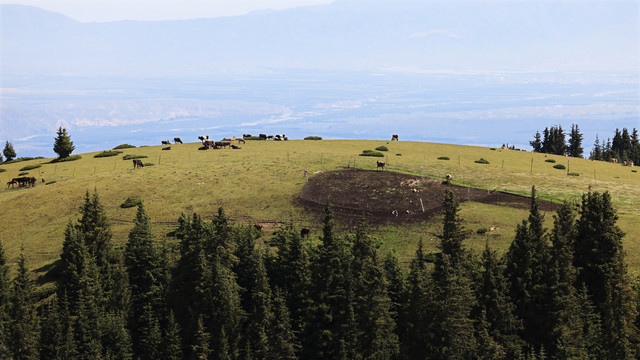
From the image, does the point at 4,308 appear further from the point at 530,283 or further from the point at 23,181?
the point at 530,283

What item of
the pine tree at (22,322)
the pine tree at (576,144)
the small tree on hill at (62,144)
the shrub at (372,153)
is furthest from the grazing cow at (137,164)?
the pine tree at (576,144)

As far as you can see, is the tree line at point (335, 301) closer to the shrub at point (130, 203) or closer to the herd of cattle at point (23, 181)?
the shrub at point (130, 203)

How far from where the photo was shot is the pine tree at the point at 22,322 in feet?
158

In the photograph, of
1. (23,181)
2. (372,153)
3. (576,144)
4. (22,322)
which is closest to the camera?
(22,322)

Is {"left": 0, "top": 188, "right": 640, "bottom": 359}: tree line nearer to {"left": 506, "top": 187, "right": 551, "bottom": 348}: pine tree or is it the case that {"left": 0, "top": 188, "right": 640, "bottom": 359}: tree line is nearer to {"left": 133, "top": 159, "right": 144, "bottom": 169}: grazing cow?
{"left": 506, "top": 187, "right": 551, "bottom": 348}: pine tree

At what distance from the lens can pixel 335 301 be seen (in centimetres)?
5069

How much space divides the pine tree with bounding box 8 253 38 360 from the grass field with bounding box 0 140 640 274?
434 inches

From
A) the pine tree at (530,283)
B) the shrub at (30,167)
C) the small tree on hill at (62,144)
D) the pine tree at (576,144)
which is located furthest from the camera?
the pine tree at (576,144)

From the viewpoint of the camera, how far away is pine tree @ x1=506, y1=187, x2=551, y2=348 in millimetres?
49000

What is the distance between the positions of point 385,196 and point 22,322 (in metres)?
45.7

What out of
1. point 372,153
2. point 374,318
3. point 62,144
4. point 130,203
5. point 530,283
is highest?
point 62,144

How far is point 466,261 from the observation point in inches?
1960

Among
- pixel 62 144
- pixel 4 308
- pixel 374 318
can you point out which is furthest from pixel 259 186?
pixel 62 144

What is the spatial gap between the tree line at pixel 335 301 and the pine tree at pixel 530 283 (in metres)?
0.10
